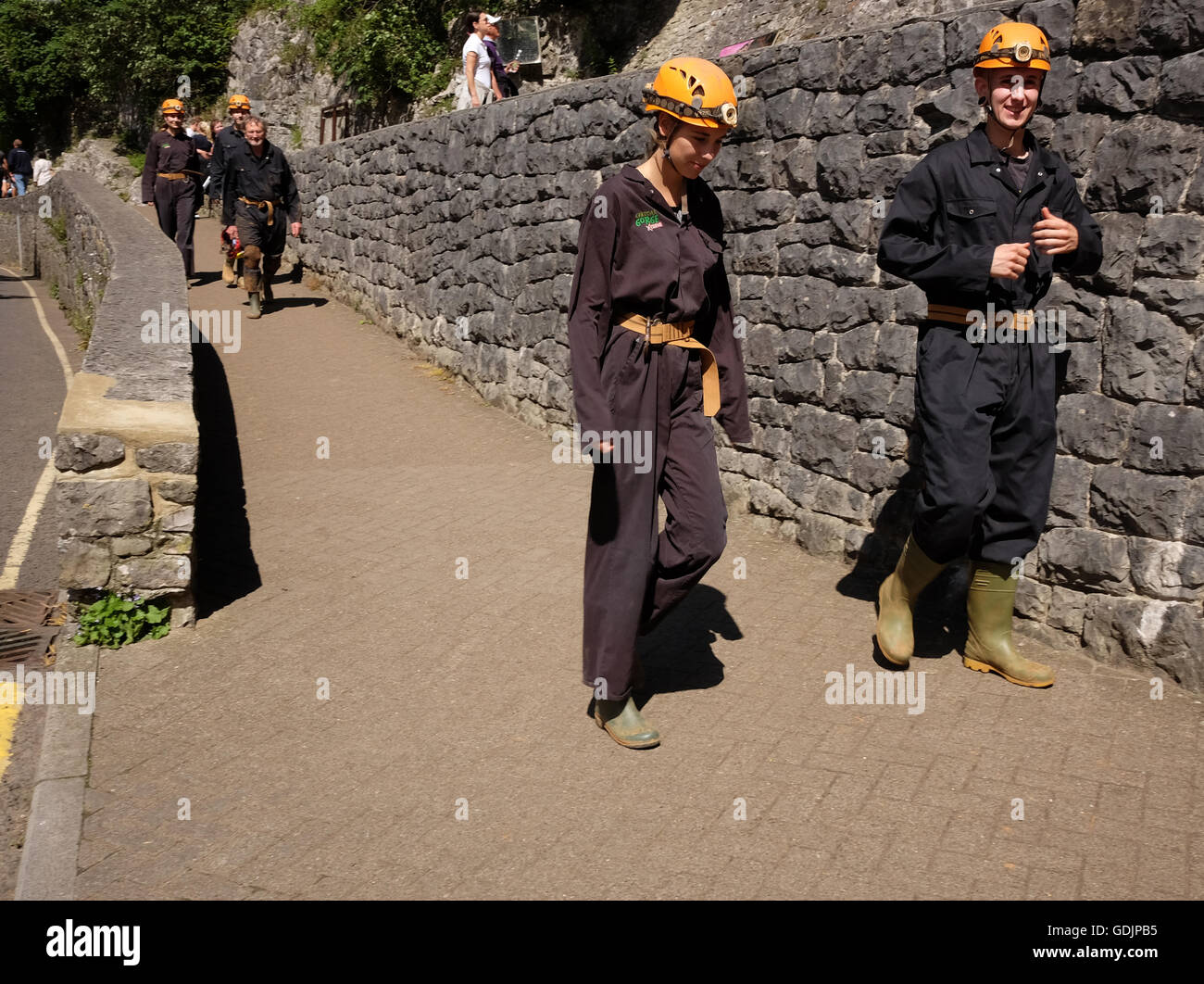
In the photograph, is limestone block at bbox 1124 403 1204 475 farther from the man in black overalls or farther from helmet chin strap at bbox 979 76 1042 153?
the man in black overalls

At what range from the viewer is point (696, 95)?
13.3 feet

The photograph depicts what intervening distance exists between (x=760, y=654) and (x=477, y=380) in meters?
5.61

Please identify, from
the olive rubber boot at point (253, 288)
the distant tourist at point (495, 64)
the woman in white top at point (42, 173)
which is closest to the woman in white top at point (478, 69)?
the distant tourist at point (495, 64)

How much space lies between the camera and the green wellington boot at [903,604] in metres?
4.84

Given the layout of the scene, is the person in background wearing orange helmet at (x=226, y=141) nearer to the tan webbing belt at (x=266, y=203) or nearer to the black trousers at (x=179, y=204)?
the black trousers at (x=179, y=204)

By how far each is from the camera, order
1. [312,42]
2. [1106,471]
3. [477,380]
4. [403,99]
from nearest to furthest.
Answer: [1106,471] < [477,380] < [403,99] < [312,42]

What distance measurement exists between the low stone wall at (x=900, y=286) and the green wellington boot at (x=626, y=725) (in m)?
1.88

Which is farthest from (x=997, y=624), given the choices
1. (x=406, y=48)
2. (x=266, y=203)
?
(x=406, y=48)

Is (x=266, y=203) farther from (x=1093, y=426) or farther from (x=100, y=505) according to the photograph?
(x=1093, y=426)

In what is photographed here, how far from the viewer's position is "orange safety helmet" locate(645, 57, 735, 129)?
4.06 metres

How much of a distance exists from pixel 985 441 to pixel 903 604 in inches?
29.8

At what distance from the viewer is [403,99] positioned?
21.5 m
